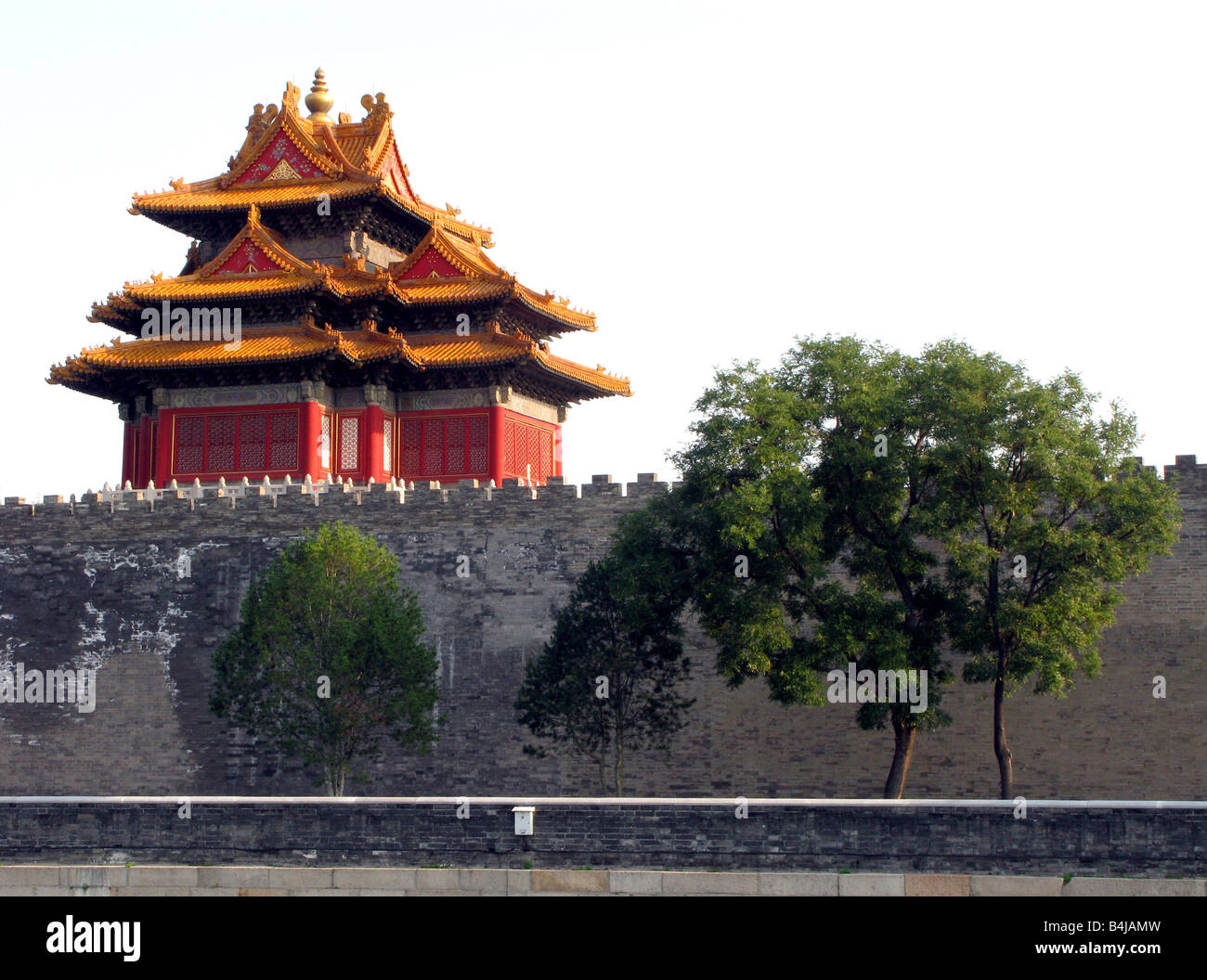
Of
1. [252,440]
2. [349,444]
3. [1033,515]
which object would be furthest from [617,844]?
[252,440]

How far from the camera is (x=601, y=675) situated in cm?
2600

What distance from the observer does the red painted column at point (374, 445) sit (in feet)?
108

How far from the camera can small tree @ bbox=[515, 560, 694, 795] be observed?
25953 millimetres

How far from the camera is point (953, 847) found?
19859mm

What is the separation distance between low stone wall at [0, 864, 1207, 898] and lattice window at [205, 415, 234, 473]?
12725 millimetres

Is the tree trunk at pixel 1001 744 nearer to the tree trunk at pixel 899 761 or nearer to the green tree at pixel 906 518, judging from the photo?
the green tree at pixel 906 518

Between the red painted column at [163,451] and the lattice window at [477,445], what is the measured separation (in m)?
6.20

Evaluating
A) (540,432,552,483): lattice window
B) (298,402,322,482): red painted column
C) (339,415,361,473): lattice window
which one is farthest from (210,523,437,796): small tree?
(540,432,552,483): lattice window

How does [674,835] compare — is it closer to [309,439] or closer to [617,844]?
[617,844]

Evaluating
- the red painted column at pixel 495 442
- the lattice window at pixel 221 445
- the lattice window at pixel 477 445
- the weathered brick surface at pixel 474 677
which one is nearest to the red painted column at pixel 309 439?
the lattice window at pixel 221 445

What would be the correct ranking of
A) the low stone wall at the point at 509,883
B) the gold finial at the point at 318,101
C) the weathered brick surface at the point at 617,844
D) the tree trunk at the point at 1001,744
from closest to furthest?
the low stone wall at the point at 509,883 < the weathered brick surface at the point at 617,844 < the tree trunk at the point at 1001,744 < the gold finial at the point at 318,101

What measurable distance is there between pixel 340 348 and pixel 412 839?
13803 millimetres

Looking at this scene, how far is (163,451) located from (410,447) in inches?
199

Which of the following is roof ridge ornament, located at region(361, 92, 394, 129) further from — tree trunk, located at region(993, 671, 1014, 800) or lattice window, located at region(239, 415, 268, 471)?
tree trunk, located at region(993, 671, 1014, 800)
